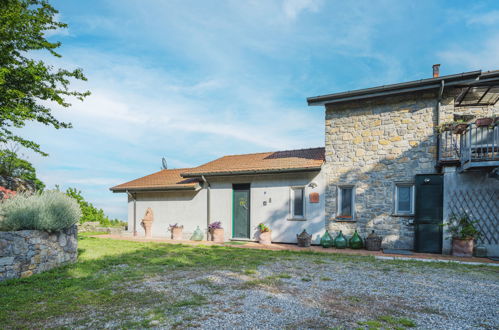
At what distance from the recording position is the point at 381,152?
1036 centimetres

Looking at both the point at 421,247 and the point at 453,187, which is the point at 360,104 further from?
the point at 421,247

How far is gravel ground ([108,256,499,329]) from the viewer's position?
360cm

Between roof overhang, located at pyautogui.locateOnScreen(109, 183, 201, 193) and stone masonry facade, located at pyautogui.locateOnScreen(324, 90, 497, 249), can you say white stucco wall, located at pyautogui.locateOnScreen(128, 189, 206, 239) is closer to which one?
roof overhang, located at pyautogui.locateOnScreen(109, 183, 201, 193)

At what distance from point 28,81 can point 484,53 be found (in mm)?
14836

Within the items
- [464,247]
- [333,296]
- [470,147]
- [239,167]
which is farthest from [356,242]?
[333,296]

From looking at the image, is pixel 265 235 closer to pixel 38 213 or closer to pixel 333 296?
pixel 333 296

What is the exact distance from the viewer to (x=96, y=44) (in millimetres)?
9312

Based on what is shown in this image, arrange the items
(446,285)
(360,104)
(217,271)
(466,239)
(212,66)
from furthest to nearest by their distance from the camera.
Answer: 1. (360,104)
2. (212,66)
3. (466,239)
4. (217,271)
5. (446,285)

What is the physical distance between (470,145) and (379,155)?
103 inches

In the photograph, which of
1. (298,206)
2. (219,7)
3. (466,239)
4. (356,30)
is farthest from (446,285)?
(219,7)

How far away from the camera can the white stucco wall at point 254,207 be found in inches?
440

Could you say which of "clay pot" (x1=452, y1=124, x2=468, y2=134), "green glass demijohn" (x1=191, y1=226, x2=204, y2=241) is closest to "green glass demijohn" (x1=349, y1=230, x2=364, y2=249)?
"clay pot" (x1=452, y1=124, x2=468, y2=134)

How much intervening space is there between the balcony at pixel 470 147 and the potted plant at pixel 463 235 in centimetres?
153

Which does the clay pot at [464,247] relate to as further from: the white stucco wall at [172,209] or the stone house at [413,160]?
the white stucco wall at [172,209]
